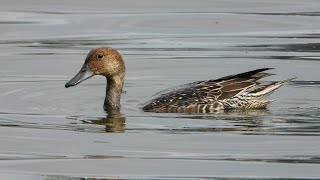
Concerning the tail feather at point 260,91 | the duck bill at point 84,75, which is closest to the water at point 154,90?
the tail feather at point 260,91

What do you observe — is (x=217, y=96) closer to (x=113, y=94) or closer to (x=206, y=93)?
(x=206, y=93)

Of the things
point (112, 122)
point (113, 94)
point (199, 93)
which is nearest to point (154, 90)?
point (113, 94)

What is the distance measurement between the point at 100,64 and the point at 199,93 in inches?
48.8

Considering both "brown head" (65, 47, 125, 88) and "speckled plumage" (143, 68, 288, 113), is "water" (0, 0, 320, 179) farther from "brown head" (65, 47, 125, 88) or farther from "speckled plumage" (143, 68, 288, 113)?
"brown head" (65, 47, 125, 88)

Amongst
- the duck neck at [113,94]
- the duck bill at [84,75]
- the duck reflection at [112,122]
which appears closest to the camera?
the duck reflection at [112,122]

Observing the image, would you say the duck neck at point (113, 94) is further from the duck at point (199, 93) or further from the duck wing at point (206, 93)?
the duck wing at point (206, 93)

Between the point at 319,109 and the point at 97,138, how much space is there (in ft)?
9.75

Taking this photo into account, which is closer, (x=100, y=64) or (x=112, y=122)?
(x=112, y=122)

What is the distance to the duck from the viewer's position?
15453 millimetres

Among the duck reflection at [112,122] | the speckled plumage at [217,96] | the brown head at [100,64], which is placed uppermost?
the brown head at [100,64]

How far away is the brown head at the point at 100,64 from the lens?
15.8m

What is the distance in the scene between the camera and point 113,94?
16.0 metres

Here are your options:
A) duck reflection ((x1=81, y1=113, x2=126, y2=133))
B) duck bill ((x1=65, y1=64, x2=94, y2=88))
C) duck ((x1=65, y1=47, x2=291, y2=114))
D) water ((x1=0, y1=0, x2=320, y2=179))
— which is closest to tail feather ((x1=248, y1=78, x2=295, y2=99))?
duck ((x1=65, y1=47, x2=291, y2=114))

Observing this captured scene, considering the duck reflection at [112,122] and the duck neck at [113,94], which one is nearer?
the duck reflection at [112,122]
